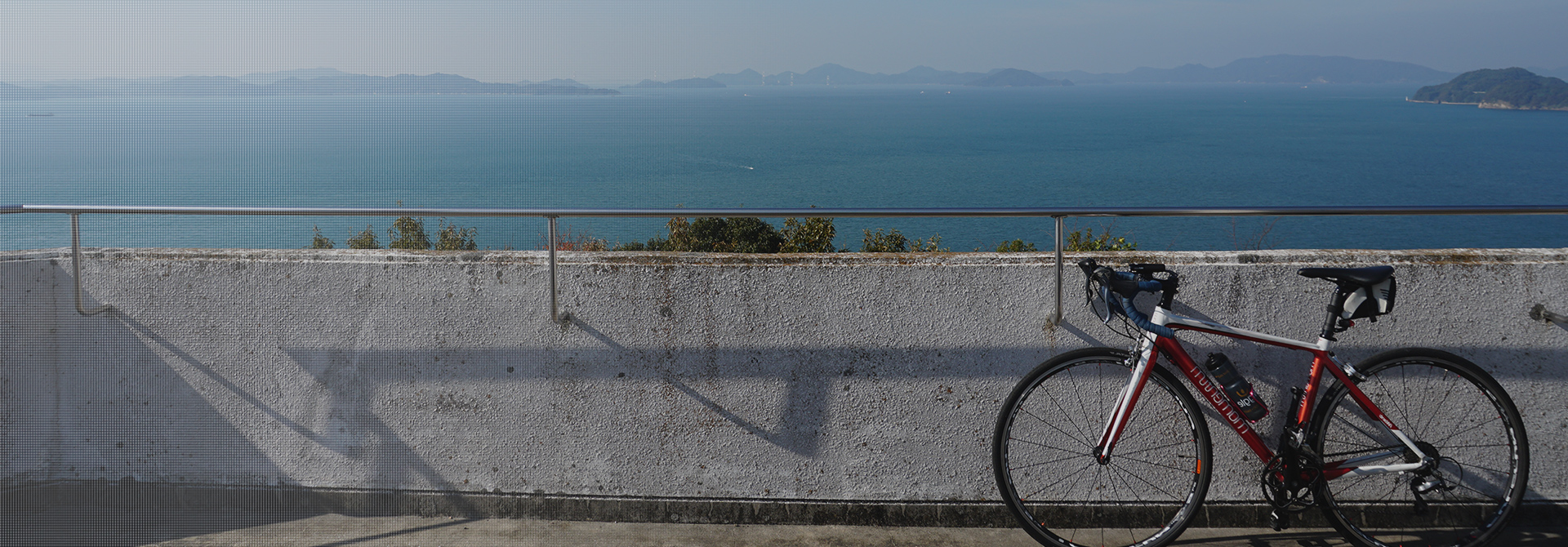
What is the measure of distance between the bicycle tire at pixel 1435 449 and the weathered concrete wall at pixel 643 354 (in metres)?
0.15

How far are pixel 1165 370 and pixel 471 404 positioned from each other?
9.05 ft

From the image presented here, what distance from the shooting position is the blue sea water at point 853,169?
63750mm

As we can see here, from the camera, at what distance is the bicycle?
3311mm

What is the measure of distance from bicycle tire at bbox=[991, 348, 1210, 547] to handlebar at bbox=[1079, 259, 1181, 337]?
0.26 meters

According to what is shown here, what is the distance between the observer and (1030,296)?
3541 millimetres

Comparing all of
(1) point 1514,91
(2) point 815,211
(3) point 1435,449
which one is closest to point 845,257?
(2) point 815,211

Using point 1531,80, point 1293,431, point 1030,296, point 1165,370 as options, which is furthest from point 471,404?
point 1531,80

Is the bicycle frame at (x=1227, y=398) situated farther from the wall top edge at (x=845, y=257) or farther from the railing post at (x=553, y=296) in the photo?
the railing post at (x=553, y=296)

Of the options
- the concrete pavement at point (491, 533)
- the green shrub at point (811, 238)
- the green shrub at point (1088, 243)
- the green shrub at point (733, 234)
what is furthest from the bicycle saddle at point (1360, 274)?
the green shrub at point (733, 234)

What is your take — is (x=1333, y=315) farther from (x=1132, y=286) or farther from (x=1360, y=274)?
(x=1132, y=286)

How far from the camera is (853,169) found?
93.4 meters

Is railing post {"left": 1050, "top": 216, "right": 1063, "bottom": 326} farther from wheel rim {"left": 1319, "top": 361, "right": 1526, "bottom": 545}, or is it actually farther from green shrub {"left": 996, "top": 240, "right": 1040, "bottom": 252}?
green shrub {"left": 996, "top": 240, "right": 1040, "bottom": 252}

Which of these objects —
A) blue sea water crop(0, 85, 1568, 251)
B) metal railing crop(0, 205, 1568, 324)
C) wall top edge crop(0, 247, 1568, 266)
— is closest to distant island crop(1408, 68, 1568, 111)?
blue sea water crop(0, 85, 1568, 251)

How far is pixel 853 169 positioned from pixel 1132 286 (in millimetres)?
91101
